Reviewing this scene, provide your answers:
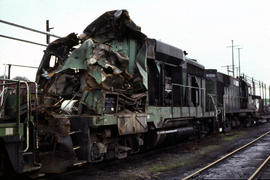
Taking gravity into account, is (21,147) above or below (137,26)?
below

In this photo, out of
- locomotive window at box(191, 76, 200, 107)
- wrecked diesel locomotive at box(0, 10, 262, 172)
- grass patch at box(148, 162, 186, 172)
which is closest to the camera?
wrecked diesel locomotive at box(0, 10, 262, 172)

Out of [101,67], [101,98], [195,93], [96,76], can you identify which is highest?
[101,67]

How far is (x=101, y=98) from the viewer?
662 centimetres

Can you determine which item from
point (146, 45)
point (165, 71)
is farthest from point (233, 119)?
point (146, 45)

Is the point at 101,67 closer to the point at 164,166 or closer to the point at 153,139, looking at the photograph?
the point at 164,166

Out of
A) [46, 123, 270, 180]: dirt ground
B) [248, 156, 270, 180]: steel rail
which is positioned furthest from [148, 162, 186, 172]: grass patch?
[248, 156, 270, 180]: steel rail

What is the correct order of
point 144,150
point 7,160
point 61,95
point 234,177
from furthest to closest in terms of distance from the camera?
point 144,150 < point 61,95 < point 234,177 < point 7,160

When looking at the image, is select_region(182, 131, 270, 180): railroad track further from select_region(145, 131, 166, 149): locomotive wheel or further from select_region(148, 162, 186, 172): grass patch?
select_region(145, 131, 166, 149): locomotive wheel

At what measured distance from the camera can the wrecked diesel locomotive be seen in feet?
18.8

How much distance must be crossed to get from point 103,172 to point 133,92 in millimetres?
2508

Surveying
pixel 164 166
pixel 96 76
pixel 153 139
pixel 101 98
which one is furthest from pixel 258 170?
pixel 96 76

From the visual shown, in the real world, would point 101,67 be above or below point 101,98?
above

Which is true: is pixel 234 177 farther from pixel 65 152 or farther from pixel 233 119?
pixel 233 119

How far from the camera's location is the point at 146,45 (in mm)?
8328
